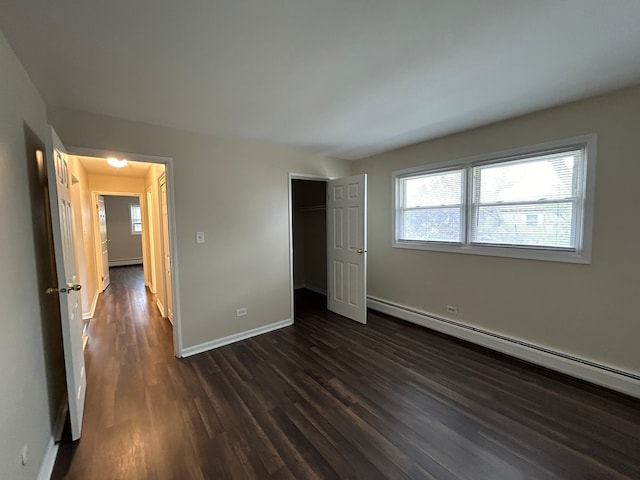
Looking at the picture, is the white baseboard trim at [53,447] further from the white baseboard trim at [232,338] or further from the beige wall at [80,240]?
the beige wall at [80,240]

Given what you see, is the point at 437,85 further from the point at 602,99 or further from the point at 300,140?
the point at 300,140

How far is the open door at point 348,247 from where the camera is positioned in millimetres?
3717

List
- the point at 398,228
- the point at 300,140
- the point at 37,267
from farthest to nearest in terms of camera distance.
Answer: the point at 398,228, the point at 300,140, the point at 37,267

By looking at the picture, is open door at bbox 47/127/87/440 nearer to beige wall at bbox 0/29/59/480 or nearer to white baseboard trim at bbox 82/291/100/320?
beige wall at bbox 0/29/59/480

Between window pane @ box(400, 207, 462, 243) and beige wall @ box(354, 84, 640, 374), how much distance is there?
224 mm

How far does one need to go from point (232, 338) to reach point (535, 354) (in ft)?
10.4

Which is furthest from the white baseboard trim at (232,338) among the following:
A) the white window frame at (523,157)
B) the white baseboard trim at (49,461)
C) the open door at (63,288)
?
the white window frame at (523,157)

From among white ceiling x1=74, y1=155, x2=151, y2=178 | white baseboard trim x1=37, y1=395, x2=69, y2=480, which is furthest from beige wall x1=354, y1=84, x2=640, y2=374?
white ceiling x1=74, y1=155, x2=151, y2=178

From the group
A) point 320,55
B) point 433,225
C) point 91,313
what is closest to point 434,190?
point 433,225

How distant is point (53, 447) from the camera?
173 cm

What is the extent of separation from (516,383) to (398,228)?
7.19 ft

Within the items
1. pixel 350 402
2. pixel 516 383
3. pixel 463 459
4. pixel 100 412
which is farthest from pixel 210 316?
pixel 516 383

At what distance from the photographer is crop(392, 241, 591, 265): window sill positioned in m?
2.46

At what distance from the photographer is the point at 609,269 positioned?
231 cm
